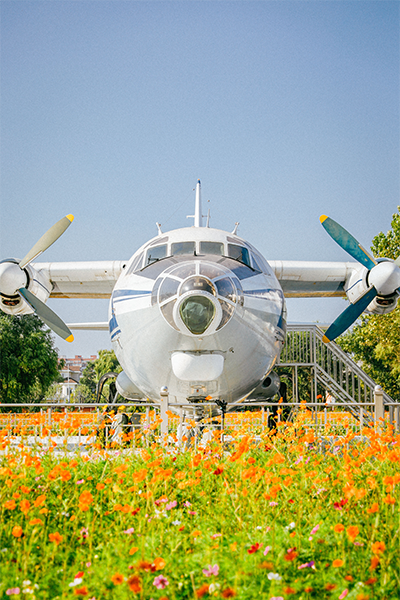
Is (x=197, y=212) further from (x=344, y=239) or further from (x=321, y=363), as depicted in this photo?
(x=321, y=363)

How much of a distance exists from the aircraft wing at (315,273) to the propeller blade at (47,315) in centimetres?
503

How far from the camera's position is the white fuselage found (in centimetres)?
632

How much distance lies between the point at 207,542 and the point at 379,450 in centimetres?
208

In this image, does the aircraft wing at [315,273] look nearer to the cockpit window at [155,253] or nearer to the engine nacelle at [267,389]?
the engine nacelle at [267,389]

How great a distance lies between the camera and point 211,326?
6293 mm

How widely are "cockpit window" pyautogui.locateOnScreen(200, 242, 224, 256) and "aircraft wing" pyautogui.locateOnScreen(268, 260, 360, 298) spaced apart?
3.98 metres

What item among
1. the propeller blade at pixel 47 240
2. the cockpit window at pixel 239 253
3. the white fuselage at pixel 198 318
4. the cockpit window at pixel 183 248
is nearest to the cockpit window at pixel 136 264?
the white fuselage at pixel 198 318

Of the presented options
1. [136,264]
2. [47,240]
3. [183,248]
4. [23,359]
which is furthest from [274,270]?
[23,359]

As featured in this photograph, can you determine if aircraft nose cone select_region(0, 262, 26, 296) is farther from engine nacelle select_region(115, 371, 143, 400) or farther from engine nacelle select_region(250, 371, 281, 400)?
engine nacelle select_region(250, 371, 281, 400)

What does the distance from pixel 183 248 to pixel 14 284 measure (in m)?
3.92

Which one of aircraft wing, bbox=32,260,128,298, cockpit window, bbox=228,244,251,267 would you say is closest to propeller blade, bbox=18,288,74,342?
aircraft wing, bbox=32,260,128,298

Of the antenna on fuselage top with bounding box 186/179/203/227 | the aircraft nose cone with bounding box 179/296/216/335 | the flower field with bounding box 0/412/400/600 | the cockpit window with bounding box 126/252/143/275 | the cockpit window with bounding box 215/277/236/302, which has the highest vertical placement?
Answer: the antenna on fuselage top with bounding box 186/179/203/227

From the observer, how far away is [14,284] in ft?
32.6

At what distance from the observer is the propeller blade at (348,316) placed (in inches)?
388
